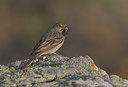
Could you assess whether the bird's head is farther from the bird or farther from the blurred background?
the blurred background

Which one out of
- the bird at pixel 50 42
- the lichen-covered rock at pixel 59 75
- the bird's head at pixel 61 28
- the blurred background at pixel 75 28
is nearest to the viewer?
the lichen-covered rock at pixel 59 75

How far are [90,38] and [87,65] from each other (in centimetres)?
1492

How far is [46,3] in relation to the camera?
37969 mm

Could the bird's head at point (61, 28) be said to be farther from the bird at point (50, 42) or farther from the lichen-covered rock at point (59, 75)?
the lichen-covered rock at point (59, 75)

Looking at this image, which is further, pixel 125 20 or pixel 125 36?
pixel 125 20

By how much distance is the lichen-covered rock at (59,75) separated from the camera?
912 cm

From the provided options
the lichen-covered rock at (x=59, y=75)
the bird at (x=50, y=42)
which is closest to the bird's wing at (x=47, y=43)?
the bird at (x=50, y=42)

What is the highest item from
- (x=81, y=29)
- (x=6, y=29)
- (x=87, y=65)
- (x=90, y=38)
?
(x=6, y=29)

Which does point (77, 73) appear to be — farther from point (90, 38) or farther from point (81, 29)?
point (81, 29)

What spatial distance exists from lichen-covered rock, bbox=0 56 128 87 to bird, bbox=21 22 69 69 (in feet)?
3.27

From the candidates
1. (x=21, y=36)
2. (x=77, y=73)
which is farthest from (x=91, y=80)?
(x=21, y=36)

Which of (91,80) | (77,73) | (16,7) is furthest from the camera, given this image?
(16,7)

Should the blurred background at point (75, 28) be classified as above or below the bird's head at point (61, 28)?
above

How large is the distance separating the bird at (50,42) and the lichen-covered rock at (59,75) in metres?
1.00
